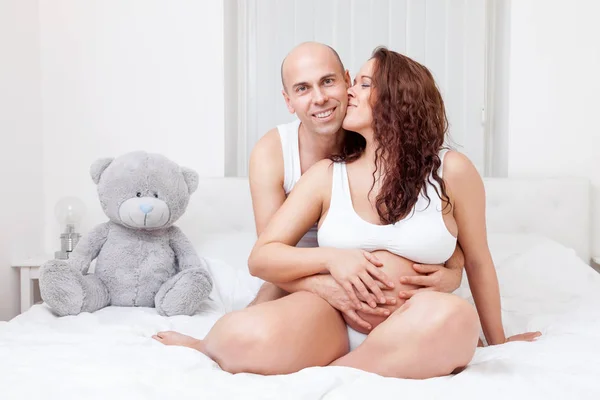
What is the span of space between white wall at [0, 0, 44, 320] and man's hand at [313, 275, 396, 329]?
66.9 inches

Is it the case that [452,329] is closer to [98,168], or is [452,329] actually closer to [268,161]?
[268,161]

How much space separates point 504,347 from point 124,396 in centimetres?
90

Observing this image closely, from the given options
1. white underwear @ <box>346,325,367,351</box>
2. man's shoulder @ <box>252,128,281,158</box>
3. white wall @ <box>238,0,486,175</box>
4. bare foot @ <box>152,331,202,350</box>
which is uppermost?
white wall @ <box>238,0,486,175</box>

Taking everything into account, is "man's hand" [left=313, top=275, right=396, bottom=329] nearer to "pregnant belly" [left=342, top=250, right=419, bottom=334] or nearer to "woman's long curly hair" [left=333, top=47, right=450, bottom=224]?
"pregnant belly" [left=342, top=250, right=419, bottom=334]

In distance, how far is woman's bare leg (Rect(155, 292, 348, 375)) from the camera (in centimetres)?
132

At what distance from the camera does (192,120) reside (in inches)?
117

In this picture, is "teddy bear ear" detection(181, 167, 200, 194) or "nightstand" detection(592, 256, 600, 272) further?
"nightstand" detection(592, 256, 600, 272)

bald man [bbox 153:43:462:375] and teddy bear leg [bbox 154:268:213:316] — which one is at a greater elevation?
bald man [bbox 153:43:462:375]

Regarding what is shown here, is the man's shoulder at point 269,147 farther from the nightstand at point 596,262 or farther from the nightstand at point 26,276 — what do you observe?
the nightstand at point 596,262

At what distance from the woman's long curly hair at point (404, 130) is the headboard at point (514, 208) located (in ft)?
4.24

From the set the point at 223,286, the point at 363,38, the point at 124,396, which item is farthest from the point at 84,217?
the point at 124,396

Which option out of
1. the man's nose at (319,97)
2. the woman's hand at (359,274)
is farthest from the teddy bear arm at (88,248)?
the woman's hand at (359,274)

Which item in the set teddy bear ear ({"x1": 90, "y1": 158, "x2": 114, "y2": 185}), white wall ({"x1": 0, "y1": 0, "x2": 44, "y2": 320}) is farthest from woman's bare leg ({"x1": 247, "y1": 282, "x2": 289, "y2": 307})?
white wall ({"x1": 0, "y1": 0, "x2": 44, "y2": 320})

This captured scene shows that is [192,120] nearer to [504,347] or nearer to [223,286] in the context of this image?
[223,286]
